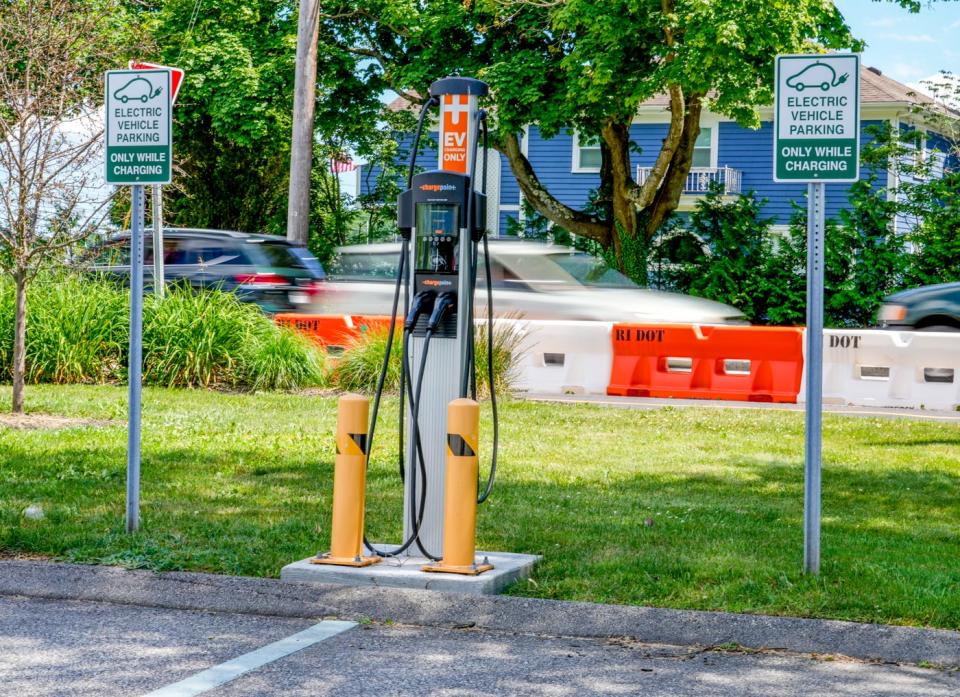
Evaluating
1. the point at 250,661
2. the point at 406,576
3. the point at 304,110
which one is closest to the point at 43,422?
the point at 406,576

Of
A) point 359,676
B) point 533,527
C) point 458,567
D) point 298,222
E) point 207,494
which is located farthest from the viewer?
point 298,222

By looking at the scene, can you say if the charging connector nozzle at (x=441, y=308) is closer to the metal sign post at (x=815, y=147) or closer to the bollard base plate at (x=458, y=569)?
the bollard base plate at (x=458, y=569)

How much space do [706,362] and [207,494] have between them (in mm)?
8345

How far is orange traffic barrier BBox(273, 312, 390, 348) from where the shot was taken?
53.7 ft

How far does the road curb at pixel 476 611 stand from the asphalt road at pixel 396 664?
3.0 inches

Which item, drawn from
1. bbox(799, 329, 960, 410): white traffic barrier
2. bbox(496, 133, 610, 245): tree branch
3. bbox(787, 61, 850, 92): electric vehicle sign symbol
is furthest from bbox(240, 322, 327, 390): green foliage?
bbox(496, 133, 610, 245): tree branch

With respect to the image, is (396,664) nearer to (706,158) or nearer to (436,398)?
(436,398)

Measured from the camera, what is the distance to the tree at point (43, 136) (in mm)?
10977

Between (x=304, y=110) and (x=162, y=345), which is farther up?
(x=304, y=110)

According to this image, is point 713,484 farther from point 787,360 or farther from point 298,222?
point 298,222

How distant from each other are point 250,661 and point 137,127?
3.15m

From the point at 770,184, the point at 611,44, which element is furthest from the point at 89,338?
the point at 770,184

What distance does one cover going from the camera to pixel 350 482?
610cm

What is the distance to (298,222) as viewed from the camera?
70.8 ft
